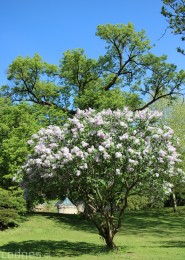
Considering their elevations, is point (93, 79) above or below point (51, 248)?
above

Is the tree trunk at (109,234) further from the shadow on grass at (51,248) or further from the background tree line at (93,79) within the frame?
the background tree line at (93,79)

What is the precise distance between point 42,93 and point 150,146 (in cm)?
2483

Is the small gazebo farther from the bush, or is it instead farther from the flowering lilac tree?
the flowering lilac tree

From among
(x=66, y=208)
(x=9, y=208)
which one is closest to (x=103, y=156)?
(x=9, y=208)

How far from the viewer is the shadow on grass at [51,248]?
1499 centimetres

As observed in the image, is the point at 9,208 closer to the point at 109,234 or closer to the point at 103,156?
the point at 109,234

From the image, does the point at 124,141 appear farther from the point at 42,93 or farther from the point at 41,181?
the point at 42,93

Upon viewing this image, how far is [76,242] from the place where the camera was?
19.6 metres

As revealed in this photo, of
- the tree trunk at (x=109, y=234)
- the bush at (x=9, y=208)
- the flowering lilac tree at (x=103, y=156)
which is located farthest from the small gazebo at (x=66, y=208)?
the flowering lilac tree at (x=103, y=156)

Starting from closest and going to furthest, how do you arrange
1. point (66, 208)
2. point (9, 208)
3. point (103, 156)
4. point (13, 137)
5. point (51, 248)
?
point (103, 156)
point (51, 248)
point (9, 208)
point (13, 137)
point (66, 208)

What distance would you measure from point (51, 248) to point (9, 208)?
24.1 feet

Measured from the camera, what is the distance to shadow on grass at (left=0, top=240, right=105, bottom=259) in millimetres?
14986

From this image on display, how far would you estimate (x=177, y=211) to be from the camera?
1818 inches

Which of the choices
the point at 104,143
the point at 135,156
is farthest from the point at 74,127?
the point at 135,156
